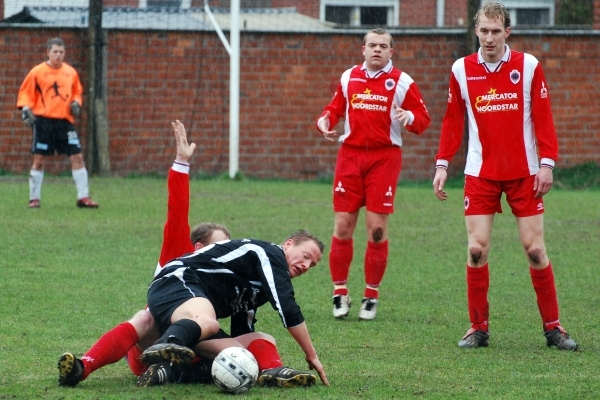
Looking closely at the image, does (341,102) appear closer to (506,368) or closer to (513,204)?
(513,204)

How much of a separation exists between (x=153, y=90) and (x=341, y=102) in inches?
453

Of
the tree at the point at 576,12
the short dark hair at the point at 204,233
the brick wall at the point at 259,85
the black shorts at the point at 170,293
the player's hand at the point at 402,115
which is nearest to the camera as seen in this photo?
the black shorts at the point at 170,293

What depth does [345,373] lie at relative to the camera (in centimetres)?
577

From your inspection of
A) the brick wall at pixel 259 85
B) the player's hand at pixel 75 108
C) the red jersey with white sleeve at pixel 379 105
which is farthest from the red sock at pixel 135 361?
the brick wall at pixel 259 85

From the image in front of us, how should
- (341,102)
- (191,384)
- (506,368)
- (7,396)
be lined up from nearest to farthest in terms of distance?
1. (7,396)
2. (191,384)
3. (506,368)
4. (341,102)

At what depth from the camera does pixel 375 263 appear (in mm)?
8062

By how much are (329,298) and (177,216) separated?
280cm

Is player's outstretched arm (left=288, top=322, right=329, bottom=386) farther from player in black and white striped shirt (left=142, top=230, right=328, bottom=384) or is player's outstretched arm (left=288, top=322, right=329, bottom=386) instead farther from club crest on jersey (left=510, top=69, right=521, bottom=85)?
A: club crest on jersey (left=510, top=69, right=521, bottom=85)

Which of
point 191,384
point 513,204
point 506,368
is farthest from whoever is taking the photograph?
point 513,204

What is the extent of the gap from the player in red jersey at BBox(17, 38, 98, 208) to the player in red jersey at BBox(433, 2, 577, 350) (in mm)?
8013

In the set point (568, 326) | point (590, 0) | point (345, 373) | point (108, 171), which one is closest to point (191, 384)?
point (345, 373)

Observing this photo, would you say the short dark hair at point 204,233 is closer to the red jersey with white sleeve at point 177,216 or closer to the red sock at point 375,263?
the red jersey with white sleeve at point 177,216

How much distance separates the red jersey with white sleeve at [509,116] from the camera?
6672mm

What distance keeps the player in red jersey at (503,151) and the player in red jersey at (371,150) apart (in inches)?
47.4
